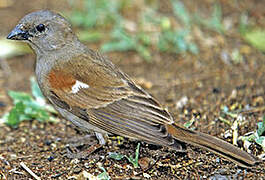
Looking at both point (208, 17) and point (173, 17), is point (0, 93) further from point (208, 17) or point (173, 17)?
point (208, 17)

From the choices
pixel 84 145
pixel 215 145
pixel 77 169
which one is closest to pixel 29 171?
pixel 77 169

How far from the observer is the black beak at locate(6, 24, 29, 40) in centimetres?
498

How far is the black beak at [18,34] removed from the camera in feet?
16.4

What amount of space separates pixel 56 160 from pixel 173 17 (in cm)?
394

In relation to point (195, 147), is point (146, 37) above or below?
above

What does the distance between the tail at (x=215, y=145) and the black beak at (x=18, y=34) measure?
2.01 meters

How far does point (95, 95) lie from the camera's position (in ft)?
15.2

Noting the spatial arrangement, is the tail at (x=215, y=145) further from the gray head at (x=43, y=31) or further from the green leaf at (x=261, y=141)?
the gray head at (x=43, y=31)

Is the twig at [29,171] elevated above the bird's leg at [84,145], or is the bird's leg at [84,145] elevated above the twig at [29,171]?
the bird's leg at [84,145]

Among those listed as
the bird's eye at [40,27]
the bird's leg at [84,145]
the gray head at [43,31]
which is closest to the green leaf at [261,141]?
the bird's leg at [84,145]

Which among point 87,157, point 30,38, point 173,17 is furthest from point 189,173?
point 173,17

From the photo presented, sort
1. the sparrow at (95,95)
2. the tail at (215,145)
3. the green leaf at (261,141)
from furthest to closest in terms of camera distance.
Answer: the green leaf at (261,141)
the sparrow at (95,95)
the tail at (215,145)

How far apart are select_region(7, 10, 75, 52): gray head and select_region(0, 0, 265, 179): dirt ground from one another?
3.75 ft

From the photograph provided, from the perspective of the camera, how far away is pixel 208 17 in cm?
766
